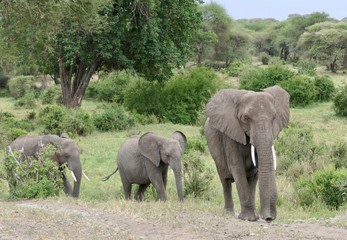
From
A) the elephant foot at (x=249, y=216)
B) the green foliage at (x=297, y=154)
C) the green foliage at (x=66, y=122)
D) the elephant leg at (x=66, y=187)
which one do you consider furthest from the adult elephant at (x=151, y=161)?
the green foliage at (x=66, y=122)

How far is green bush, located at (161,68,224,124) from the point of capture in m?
27.3

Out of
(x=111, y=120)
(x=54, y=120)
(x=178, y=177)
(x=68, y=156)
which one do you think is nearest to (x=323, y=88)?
(x=111, y=120)

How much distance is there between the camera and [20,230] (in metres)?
6.50

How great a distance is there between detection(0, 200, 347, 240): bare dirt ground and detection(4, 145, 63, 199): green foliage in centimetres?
174

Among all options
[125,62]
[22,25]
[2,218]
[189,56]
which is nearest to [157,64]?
[125,62]

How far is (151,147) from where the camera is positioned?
1056cm

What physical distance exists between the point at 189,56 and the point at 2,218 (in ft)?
67.7

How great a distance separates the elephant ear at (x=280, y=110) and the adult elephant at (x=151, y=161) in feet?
8.19

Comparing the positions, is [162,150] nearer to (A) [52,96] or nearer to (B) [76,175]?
(B) [76,175]

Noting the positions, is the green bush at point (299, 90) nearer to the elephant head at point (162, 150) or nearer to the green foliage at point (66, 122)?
the green foliage at point (66, 122)

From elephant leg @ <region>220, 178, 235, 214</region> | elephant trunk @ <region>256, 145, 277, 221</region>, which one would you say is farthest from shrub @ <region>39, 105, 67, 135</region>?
elephant trunk @ <region>256, 145, 277, 221</region>

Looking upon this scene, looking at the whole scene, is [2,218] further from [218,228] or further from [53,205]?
[218,228]

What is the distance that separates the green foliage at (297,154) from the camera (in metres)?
13.6

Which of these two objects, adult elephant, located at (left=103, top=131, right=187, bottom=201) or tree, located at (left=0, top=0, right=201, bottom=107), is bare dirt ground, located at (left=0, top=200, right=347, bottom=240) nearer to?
adult elephant, located at (left=103, top=131, right=187, bottom=201)
